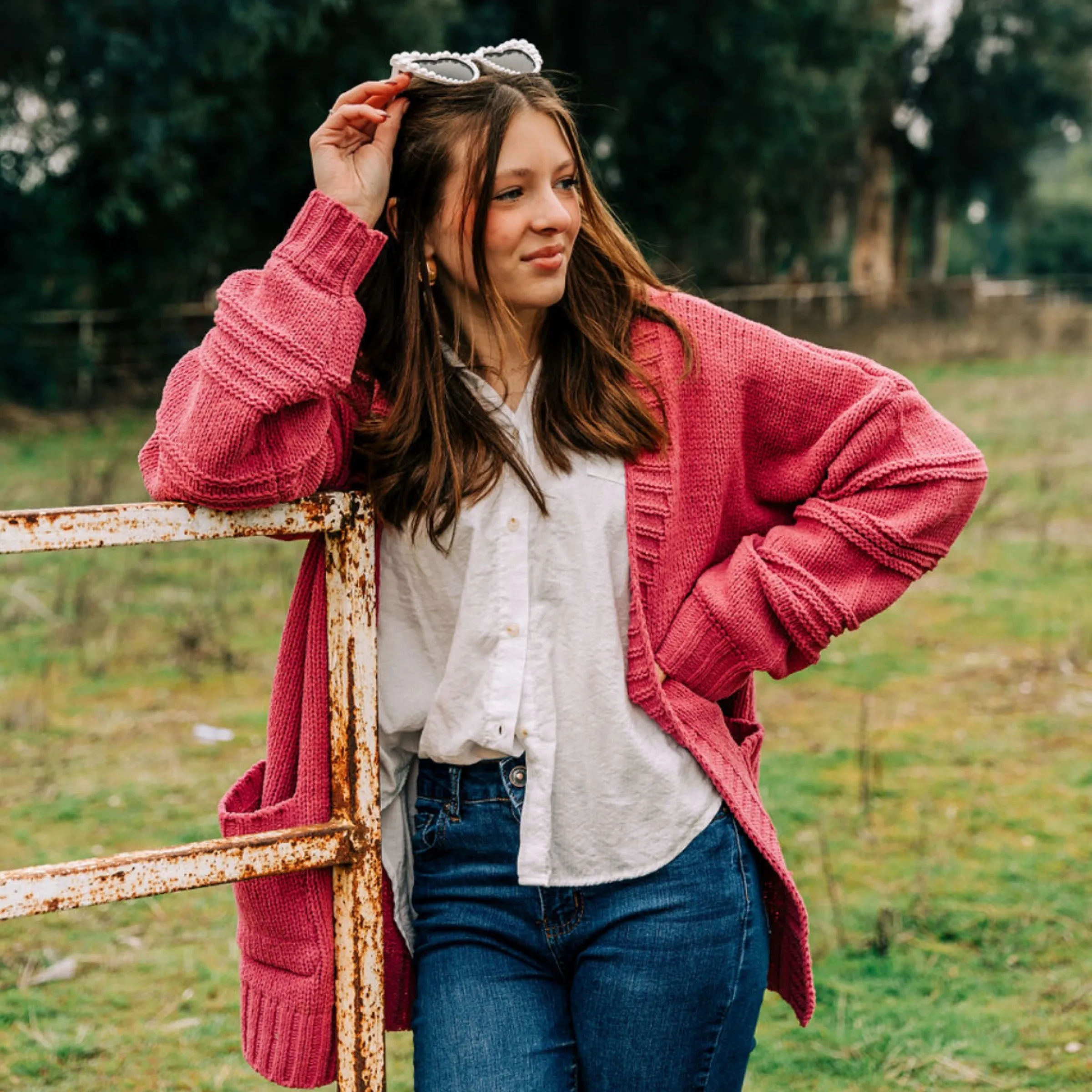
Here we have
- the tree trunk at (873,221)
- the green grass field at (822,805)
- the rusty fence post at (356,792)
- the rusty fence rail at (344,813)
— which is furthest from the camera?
the tree trunk at (873,221)

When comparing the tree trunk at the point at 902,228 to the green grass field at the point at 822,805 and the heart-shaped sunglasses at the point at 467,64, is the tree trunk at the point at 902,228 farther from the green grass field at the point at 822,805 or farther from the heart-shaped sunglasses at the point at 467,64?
the heart-shaped sunglasses at the point at 467,64

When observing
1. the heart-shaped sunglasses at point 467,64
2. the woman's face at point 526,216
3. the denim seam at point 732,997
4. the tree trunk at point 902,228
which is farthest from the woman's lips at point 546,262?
the tree trunk at point 902,228

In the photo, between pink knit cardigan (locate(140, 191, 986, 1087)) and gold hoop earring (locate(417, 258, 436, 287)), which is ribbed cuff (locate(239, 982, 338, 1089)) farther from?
gold hoop earring (locate(417, 258, 436, 287))

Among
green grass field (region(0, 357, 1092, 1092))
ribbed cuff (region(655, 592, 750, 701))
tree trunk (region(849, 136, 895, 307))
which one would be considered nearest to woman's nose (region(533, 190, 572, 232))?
ribbed cuff (region(655, 592, 750, 701))

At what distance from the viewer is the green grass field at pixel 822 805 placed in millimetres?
3654

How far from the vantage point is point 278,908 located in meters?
2.08

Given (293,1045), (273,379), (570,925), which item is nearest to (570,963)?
(570,925)

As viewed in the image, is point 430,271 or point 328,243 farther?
point 430,271

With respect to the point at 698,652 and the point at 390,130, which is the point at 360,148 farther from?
the point at 698,652

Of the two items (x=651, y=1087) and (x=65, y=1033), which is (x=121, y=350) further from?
(x=651, y=1087)

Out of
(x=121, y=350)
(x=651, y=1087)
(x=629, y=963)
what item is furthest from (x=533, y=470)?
(x=121, y=350)

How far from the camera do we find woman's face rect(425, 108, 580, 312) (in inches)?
83.4

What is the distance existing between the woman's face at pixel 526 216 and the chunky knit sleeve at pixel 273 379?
148 millimetres

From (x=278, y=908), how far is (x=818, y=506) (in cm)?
96
